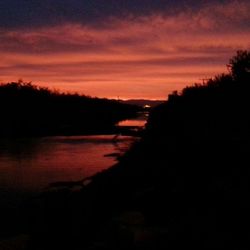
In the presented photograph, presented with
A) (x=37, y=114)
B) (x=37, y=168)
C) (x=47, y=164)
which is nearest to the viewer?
(x=37, y=168)

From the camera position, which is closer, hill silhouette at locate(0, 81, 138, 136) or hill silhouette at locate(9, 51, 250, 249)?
hill silhouette at locate(9, 51, 250, 249)

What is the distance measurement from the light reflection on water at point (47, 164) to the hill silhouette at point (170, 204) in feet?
10.7

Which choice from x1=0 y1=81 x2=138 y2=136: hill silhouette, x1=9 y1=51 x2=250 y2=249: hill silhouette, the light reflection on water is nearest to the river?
the light reflection on water

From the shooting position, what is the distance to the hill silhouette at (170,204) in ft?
29.0

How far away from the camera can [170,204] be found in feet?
36.9

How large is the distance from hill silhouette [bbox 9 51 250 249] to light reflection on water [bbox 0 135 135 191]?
3273 mm

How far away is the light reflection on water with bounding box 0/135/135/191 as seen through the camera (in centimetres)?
2144

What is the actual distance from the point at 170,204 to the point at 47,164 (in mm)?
17228

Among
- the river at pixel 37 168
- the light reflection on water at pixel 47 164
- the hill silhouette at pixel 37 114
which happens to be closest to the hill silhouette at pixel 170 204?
the river at pixel 37 168

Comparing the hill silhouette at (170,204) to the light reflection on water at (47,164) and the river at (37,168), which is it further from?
the light reflection on water at (47,164)

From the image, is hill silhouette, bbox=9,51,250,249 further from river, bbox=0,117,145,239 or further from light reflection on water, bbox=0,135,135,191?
light reflection on water, bbox=0,135,135,191


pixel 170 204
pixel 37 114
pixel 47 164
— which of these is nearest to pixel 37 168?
pixel 47 164

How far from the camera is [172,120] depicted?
33500 millimetres

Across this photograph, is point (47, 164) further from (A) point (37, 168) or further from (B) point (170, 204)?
(B) point (170, 204)
